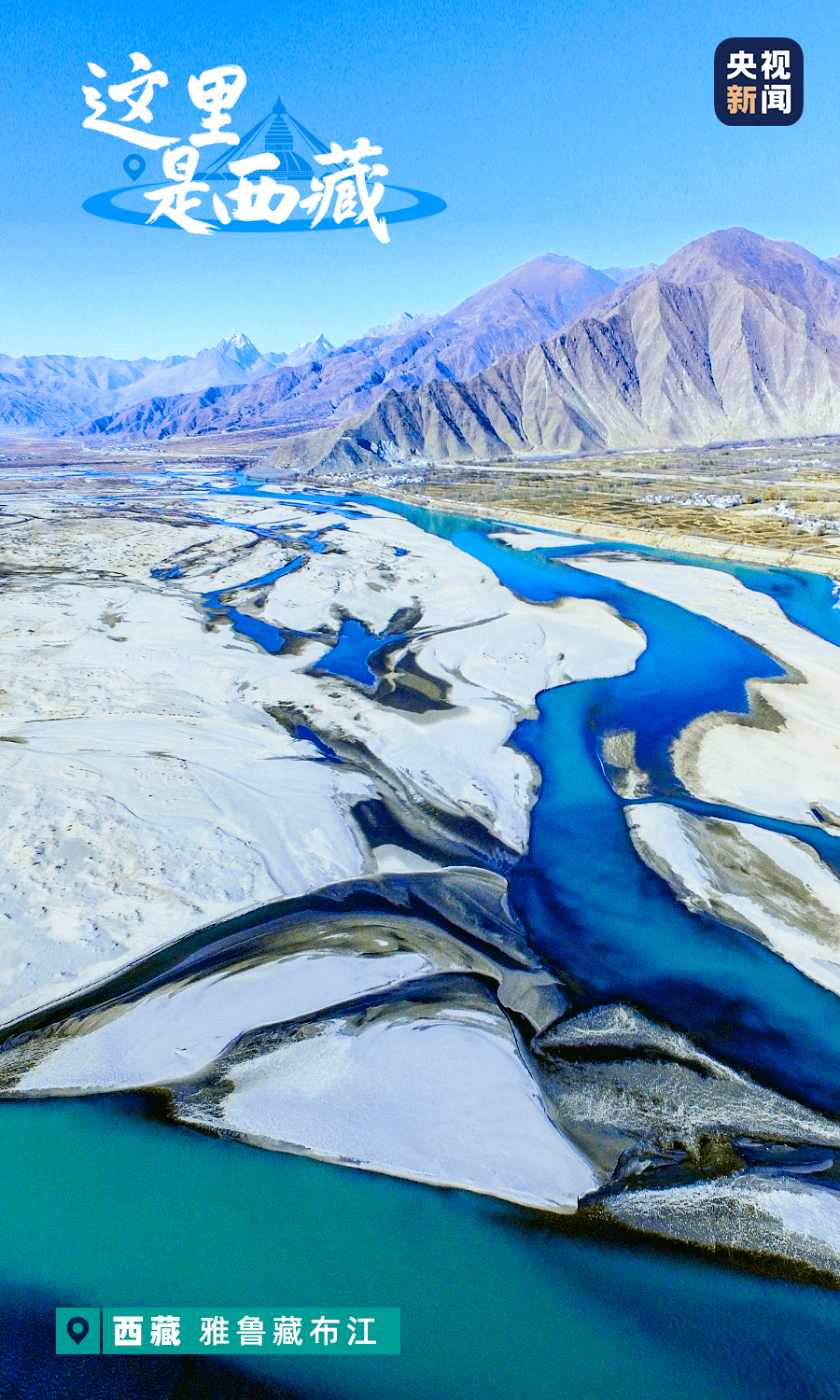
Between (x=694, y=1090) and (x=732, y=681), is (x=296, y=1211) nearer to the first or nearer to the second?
(x=694, y=1090)

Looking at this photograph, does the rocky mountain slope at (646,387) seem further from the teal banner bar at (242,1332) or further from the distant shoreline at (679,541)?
Answer: the teal banner bar at (242,1332)

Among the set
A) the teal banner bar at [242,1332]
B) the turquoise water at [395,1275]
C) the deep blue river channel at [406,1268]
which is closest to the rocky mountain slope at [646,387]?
the deep blue river channel at [406,1268]

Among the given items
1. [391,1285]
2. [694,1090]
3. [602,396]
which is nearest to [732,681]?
[694,1090]

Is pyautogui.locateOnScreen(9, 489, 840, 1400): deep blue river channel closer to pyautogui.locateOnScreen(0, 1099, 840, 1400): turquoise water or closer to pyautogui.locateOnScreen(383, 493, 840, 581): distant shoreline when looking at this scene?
pyautogui.locateOnScreen(0, 1099, 840, 1400): turquoise water

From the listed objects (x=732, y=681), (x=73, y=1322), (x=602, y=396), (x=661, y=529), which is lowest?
(x=73, y=1322)

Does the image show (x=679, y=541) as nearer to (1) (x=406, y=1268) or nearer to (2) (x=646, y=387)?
(1) (x=406, y=1268)

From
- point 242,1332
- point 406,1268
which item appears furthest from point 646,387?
point 242,1332
